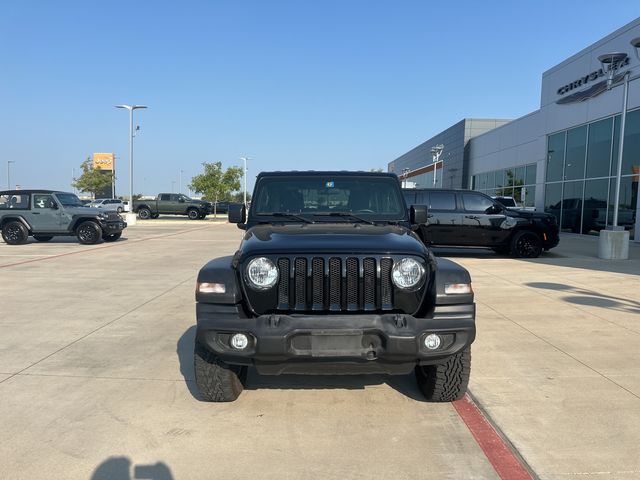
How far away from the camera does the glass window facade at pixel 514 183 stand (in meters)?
26.4

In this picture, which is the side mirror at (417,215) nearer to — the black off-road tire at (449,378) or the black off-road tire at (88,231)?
the black off-road tire at (449,378)

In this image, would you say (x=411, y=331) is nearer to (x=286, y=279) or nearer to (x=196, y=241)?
(x=286, y=279)

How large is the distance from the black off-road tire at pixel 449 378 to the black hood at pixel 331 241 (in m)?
0.88

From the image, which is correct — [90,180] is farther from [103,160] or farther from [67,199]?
[67,199]

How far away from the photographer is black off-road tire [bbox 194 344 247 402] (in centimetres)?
358

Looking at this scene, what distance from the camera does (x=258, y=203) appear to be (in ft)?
15.7

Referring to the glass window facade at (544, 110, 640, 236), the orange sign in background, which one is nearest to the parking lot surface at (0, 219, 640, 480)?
the glass window facade at (544, 110, 640, 236)

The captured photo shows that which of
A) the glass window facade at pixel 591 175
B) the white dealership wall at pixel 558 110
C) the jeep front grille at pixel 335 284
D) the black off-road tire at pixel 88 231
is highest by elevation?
the white dealership wall at pixel 558 110

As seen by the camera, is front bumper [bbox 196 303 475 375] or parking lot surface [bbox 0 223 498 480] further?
front bumper [bbox 196 303 475 375]

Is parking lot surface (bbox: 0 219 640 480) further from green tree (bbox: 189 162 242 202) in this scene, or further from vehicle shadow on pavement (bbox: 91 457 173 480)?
green tree (bbox: 189 162 242 202)

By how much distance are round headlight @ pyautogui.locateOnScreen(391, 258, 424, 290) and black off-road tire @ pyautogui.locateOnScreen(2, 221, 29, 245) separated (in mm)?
15962

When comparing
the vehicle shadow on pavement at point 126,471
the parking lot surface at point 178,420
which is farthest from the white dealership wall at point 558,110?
the vehicle shadow on pavement at point 126,471

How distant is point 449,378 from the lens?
3.69m

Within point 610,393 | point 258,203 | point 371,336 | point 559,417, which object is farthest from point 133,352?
point 610,393
